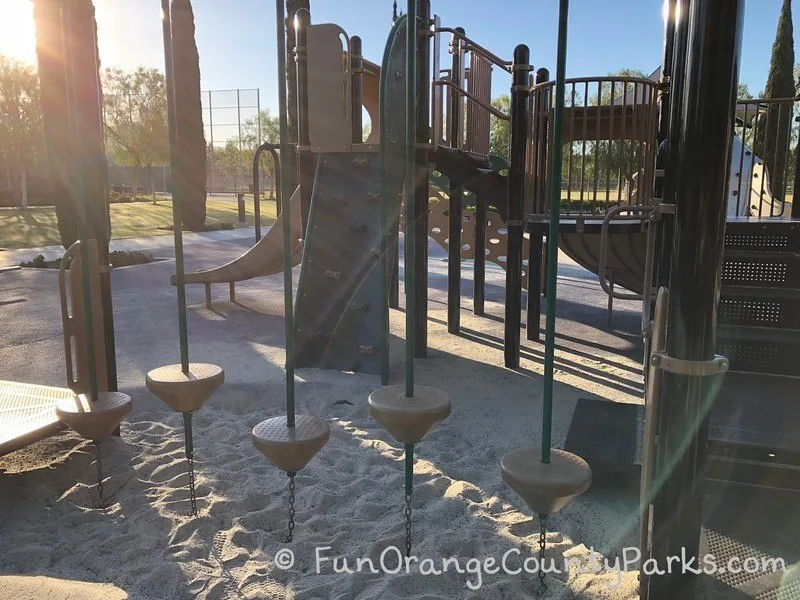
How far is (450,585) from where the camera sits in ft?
7.59

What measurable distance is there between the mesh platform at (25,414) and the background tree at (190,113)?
1705cm

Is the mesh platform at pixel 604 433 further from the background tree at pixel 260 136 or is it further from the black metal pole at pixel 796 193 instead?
the background tree at pixel 260 136

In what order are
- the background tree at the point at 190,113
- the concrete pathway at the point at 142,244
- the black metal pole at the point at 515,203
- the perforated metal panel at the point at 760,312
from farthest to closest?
the background tree at the point at 190,113
the concrete pathway at the point at 142,244
the black metal pole at the point at 515,203
the perforated metal panel at the point at 760,312

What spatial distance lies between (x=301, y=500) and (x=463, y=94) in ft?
13.5

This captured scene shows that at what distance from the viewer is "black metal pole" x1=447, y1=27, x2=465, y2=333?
20.6 ft

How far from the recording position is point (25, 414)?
10.4 feet

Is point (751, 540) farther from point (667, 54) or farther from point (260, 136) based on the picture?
point (260, 136)

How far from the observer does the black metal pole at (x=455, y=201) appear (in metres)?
6.29

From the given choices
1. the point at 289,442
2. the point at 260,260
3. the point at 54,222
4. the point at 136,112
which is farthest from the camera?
the point at 136,112

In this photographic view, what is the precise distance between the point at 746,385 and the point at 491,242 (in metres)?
5.70

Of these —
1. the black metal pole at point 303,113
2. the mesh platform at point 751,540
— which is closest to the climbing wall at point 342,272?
the black metal pole at point 303,113

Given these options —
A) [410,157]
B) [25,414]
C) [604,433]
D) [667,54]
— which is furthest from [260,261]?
[410,157]

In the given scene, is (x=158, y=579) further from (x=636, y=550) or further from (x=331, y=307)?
(x=331, y=307)

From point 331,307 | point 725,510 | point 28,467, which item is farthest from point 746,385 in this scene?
point 28,467
